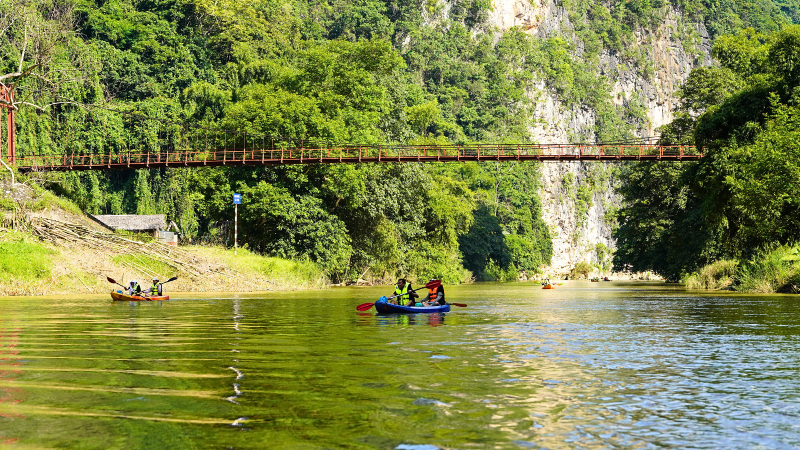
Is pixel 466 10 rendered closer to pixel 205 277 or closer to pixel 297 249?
pixel 297 249

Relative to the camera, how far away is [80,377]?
38.0 ft

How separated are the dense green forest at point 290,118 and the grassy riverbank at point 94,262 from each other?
4.87 meters

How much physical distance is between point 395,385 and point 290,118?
151 feet

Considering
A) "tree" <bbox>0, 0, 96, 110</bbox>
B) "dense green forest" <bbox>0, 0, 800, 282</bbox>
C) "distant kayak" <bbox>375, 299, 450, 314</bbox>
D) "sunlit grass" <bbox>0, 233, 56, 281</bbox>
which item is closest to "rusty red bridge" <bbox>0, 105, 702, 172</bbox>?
"dense green forest" <bbox>0, 0, 800, 282</bbox>

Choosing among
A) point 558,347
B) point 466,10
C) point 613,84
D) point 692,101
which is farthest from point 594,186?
point 558,347

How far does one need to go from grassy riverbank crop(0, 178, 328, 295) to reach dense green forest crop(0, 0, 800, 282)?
4872mm

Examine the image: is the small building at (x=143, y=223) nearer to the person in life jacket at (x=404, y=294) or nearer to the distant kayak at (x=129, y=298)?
the distant kayak at (x=129, y=298)

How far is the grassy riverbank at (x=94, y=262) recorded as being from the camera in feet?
117

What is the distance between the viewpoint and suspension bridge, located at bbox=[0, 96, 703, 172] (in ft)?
177

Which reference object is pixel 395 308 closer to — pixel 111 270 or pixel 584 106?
pixel 111 270

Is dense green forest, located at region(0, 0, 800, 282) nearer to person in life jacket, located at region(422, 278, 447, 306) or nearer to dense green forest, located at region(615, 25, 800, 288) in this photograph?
dense green forest, located at region(615, 25, 800, 288)

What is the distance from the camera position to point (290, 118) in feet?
183

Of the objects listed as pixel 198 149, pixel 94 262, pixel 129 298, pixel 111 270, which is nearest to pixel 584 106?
pixel 198 149

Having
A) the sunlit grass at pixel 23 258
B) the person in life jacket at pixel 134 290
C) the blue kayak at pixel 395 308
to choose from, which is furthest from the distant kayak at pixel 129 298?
the blue kayak at pixel 395 308
